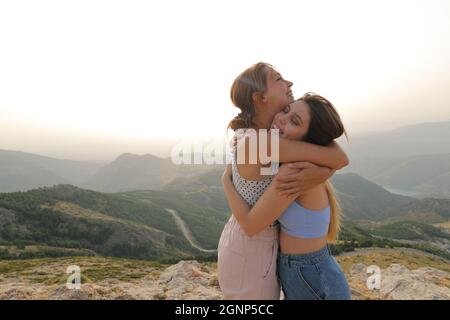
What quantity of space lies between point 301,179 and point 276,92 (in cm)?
116

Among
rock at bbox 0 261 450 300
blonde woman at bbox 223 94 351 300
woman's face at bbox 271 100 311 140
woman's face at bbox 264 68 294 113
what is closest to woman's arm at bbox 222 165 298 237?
blonde woman at bbox 223 94 351 300

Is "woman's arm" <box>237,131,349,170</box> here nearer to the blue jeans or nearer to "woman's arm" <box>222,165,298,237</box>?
"woman's arm" <box>222,165,298,237</box>

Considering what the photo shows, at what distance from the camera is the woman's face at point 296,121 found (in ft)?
13.5

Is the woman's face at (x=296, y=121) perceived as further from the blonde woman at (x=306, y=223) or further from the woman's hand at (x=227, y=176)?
the woman's hand at (x=227, y=176)

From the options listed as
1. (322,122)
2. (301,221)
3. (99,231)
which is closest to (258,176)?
(301,221)

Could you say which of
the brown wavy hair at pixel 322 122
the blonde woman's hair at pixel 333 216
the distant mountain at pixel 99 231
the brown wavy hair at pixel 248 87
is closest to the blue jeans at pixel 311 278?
the blonde woman's hair at pixel 333 216

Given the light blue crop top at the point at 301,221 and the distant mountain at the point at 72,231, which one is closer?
the light blue crop top at the point at 301,221

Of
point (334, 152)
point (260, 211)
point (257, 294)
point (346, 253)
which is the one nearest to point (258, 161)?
point (260, 211)

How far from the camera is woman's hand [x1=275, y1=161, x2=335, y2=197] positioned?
3809 millimetres

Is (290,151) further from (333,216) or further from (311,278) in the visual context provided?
(311,278)

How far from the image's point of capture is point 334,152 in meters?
4.21

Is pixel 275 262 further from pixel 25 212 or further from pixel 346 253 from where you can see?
pixel 25 212

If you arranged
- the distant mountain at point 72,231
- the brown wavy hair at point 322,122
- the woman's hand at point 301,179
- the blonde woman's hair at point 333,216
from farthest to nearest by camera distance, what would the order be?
1. the distant mountain at point 72,231
2. the blonde woman's hair at point 333,216
3. the brown wavy hair at point 322,122
4. the woman's hand at point 301,179

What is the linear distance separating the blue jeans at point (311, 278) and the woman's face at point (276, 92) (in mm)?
1779
